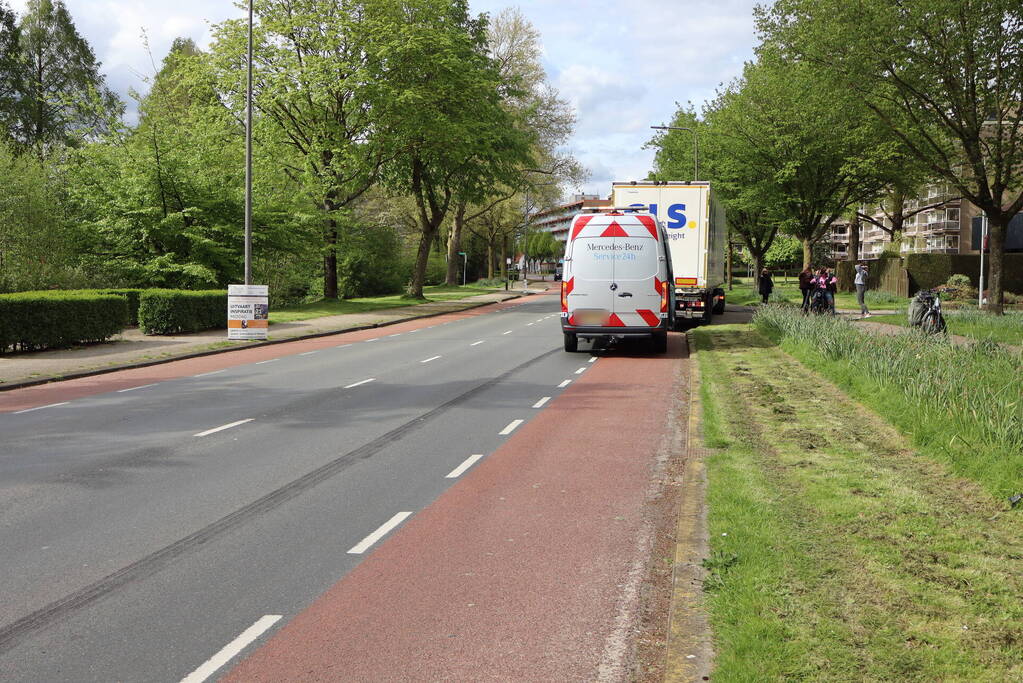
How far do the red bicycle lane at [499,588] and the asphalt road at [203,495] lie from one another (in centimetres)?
28

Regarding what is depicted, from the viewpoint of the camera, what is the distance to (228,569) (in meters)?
5.60

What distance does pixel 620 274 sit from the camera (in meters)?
18.5

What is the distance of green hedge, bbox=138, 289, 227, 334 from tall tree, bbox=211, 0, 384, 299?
423 inches

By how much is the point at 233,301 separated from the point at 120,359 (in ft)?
16.2

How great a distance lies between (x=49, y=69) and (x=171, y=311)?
1459 inches

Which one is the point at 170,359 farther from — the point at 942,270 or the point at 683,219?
the point at 942,270

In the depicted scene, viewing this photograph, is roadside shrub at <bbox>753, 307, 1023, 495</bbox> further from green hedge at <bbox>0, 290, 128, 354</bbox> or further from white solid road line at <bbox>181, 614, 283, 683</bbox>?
green hedge at <bbox>0, 290, 128, 354</bbox>

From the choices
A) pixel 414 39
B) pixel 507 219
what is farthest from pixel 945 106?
pixel 507 219

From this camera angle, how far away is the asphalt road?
184 inches

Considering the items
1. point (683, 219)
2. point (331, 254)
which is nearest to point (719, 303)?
point (683, 219)

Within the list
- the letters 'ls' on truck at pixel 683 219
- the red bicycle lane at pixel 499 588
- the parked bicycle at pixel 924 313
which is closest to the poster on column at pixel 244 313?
the letters 'ls' on truck at pixel 683 219

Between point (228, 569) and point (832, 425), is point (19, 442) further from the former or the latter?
point (832, 425)

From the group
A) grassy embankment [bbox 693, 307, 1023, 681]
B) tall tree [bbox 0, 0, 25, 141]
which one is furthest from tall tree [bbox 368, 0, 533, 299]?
grassy embankment [bbox 693, 307, 1023, 681]

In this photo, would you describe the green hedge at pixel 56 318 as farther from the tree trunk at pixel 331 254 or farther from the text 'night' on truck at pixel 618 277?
the tree trunk at pixel 331 254
